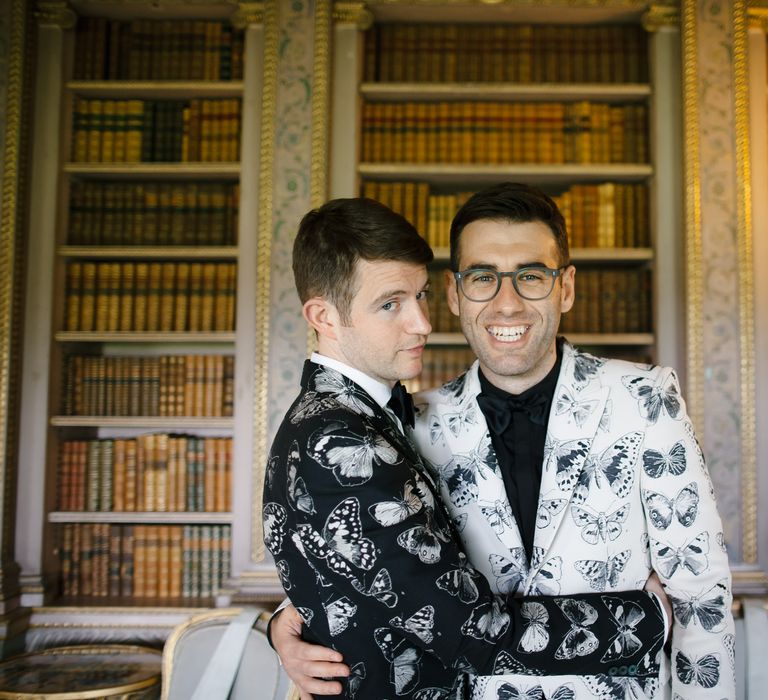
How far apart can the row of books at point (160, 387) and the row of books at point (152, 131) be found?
950 millimetres

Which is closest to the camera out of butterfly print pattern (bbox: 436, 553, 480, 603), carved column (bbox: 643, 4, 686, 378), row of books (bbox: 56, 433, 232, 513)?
butterfly print pattern (bbox: 436, 553, 480, 603)

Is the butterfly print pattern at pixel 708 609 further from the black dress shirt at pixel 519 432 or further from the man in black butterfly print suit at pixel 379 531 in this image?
the black dress shirt at pixel 519 432

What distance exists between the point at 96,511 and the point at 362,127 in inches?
84.8

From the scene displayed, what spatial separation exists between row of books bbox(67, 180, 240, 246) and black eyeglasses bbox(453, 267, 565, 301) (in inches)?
80.5

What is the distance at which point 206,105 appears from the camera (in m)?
3.40

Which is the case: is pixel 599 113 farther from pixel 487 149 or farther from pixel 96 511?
pixel 96 511

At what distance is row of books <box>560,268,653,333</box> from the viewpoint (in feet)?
10.8

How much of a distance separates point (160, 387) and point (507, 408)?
2.20m

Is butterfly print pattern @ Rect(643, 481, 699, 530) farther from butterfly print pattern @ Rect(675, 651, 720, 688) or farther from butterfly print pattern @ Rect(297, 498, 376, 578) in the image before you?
butterfly print pattern @ Rect(297, 498, 376, 578)

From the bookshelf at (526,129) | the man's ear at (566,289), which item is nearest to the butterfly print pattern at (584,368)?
the man's ear at (566,289)

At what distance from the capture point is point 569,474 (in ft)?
4.64

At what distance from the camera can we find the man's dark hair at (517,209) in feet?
5.14

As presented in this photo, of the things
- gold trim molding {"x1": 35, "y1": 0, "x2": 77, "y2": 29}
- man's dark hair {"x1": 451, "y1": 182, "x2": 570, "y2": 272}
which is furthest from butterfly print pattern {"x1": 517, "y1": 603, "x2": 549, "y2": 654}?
gold trim molding {"x1": 35, "y1": 0, "x2": 77, "y2": 29}

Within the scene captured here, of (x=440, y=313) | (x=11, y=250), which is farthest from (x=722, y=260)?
(x=11, y=250)
